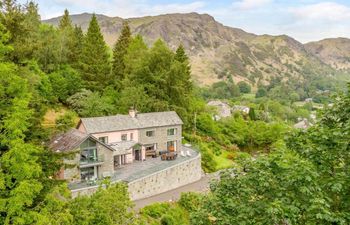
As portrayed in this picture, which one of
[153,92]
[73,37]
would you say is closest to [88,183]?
[153,92]

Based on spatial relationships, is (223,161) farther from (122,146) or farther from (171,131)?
(122,146)

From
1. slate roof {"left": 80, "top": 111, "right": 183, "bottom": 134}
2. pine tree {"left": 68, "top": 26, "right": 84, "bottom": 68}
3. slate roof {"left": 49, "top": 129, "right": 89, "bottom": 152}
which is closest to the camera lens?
slate roof {"left": 49, "top": 129, "right": 89, "bottom": 152}

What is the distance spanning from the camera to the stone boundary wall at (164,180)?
30031 millimetres

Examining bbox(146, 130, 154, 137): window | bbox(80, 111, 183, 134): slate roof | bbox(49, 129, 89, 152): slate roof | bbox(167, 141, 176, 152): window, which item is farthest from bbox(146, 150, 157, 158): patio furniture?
bbox(49, 129, 89, 152): slate roof

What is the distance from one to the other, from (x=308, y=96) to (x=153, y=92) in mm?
146662

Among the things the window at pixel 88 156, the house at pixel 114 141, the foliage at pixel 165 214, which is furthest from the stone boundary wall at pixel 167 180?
the window at pixel 88 156

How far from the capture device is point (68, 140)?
31.8 metres

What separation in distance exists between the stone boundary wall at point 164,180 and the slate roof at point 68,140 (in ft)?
15.6

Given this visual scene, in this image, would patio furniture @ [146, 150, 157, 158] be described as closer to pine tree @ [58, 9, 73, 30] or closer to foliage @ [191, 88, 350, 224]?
foliage @ [191, 88, 350, 224]

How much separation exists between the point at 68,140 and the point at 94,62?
1897 centimetres

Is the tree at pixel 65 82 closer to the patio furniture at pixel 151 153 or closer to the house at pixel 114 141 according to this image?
the house at pixel 114 141

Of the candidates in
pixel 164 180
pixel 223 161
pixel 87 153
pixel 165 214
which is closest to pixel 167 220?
pixel 165 214

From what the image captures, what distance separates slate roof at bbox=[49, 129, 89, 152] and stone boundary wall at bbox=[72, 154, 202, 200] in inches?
187

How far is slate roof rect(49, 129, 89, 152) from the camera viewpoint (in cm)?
3080
